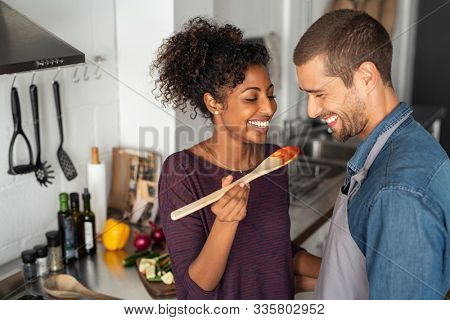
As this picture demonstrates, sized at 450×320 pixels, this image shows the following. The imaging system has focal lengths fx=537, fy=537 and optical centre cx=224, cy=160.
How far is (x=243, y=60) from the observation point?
79 centimetres

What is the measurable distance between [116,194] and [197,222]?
69cm

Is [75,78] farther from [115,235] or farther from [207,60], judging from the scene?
[207,60]

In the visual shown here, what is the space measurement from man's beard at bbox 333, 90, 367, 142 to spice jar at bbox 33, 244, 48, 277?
721 millimetres

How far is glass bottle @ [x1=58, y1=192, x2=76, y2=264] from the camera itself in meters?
1.18

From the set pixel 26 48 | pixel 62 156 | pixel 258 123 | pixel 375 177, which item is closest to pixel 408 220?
pixel 375 177

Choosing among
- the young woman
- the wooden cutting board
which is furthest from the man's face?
Result: the wooden cutting board

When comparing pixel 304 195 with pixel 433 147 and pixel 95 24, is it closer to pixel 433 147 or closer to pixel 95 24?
pixel 95 24

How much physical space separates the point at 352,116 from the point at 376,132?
4 centimetres

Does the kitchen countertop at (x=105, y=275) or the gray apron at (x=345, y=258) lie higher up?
the gray apron at (x=345, y=258)

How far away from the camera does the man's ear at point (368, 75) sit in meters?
0.67

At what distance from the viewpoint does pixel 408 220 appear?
556mm

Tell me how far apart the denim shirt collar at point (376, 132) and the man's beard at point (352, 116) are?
0.07 ft

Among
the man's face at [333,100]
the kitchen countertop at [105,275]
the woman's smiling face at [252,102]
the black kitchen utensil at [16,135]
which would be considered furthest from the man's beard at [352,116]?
the black kitchen utensil at [16,135]

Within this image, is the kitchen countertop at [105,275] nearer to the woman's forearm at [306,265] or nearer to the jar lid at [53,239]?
the jar lid at [53,239]
